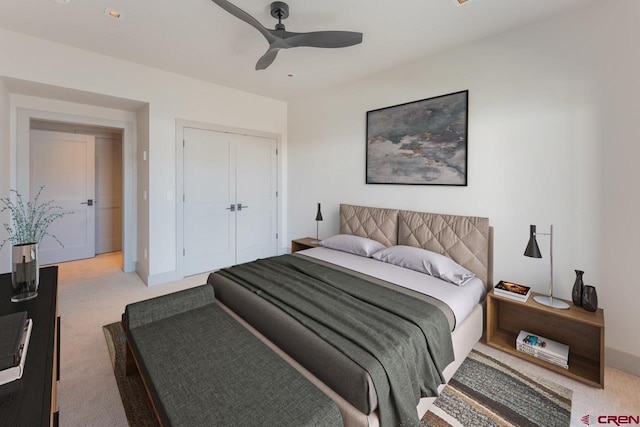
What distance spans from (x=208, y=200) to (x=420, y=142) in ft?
9.78

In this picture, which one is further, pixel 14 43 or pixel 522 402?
pixel 14 43

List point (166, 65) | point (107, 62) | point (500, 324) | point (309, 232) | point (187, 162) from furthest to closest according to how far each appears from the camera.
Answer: point (309, 232) < point (187, 162) < point (166, 65) < point (107, 62) < point (500, 324)

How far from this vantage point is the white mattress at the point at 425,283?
2082 millimetres

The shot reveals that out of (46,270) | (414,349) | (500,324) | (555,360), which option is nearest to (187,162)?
(46,270)

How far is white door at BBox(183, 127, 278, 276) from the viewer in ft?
13.2

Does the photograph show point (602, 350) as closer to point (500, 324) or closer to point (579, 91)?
point (500, 324)

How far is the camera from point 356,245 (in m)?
3.17

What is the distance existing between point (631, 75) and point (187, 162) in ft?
14.6

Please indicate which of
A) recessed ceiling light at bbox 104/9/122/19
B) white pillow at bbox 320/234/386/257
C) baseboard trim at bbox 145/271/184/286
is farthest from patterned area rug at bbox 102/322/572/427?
recessed ceiling light at bbox 104/9/122/19

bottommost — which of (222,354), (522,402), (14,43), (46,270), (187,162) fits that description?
(522,402)

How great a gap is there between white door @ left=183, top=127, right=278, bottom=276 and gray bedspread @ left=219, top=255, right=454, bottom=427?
2032 millimetres

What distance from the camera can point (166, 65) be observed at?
11.3 feet

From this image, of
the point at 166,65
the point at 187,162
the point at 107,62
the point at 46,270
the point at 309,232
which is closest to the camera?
the point at 46,270
